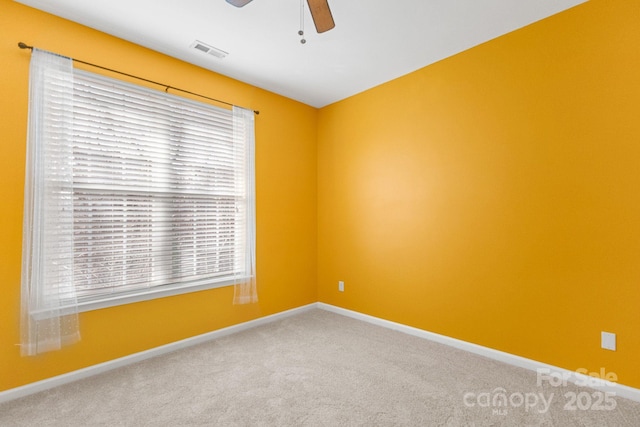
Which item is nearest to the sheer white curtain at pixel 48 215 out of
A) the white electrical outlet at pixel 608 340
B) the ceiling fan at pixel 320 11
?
the ceiling fan at pixel 320 11

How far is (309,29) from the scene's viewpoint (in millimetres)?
2422

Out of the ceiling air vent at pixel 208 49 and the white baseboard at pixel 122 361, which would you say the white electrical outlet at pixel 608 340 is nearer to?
the white baseboard at pixel 122 361

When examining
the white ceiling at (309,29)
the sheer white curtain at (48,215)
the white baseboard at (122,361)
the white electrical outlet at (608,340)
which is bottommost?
the white baseboard at (122,361)

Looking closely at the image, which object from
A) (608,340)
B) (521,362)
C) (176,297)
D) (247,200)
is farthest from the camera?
(247,200)

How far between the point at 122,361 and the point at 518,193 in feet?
11.6

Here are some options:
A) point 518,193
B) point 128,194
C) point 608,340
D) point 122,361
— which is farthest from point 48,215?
point 608,340

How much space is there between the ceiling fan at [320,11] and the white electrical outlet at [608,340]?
8.92ft

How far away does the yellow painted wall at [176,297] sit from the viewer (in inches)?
81.1

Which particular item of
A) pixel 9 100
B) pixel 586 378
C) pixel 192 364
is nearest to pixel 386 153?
pixel 586 378

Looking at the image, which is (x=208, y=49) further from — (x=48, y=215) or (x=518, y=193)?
(x=518, y=193)

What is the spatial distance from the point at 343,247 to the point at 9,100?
3.27 metres

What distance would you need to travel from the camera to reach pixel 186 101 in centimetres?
290

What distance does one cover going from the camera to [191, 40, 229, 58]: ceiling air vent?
263 cm

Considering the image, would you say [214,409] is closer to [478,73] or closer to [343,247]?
[343,247]
